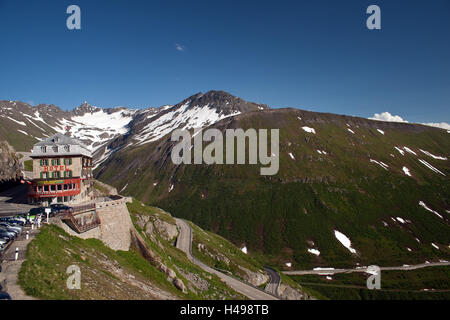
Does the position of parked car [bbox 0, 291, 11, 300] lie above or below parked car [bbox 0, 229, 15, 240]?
below

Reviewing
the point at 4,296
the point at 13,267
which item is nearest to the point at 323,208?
the point at 13,267

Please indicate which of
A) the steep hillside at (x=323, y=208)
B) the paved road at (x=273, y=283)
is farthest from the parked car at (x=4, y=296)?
the steep hillside at (x=323, y=208)

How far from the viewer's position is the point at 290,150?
197625 millimetres

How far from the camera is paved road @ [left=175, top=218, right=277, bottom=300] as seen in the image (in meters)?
48.2

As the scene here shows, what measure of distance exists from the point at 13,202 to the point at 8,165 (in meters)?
26.3

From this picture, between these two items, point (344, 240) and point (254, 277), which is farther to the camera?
point (344, 240)

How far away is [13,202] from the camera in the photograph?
49344 mm

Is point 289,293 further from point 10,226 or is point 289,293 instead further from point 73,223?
point 10,226

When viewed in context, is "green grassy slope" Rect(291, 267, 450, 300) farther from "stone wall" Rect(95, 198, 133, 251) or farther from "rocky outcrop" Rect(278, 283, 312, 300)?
"stone wall" Rect(95, 198, 133, 251)

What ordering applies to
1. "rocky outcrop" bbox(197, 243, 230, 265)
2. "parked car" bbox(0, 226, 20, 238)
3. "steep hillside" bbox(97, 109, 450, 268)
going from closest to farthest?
"parked car" bbox(0, 226, 20, 238) → "rocky outcrop" bbox(197, 243, 230, 265) → "steep hillside" bbox(97, 109, 450, 268)

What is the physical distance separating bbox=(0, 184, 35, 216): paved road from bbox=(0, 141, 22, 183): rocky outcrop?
5342mm

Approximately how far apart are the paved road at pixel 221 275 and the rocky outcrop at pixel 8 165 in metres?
46.1

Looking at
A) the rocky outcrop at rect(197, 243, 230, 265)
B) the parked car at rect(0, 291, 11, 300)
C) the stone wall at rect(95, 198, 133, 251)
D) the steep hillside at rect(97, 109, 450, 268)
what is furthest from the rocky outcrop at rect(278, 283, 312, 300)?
the parked car at rect(0, 291, 11, 300)

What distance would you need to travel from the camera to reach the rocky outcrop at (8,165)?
216ft
